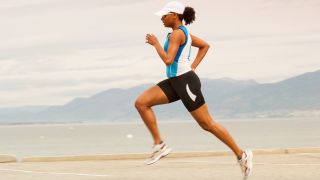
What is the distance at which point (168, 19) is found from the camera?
10.2 meters

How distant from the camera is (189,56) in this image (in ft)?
33.7

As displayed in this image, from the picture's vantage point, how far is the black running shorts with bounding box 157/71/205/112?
996 centimetres

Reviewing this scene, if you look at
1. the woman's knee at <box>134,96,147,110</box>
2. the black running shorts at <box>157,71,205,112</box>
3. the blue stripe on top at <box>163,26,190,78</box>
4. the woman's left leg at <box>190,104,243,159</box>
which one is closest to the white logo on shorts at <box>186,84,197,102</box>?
the black running shorts at <box>157,71,205,112</box>

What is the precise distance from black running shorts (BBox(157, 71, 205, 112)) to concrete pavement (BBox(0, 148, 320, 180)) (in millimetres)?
1208

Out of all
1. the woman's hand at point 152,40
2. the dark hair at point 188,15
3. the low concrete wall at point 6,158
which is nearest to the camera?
the woman's hand at point 152,40

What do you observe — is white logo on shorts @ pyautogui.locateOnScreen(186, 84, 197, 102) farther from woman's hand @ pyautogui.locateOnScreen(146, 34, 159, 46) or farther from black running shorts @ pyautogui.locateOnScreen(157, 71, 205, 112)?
woman's hand @ pyautogui.locateOnScreen(146, 34, 159, 46)

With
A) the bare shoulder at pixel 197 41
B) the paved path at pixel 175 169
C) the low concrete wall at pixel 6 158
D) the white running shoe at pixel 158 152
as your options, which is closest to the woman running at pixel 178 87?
the white running shoe at pixel 158 152

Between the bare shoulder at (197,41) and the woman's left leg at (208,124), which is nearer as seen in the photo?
the woman's left leg at (208,124)

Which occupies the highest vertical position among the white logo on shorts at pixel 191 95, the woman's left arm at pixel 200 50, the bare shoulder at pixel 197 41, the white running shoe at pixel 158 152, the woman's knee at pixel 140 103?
the bare shoulder at pixel 197 41

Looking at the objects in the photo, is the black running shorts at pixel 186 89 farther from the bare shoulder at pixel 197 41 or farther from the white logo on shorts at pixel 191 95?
the bare shoulder at pixel 197 41

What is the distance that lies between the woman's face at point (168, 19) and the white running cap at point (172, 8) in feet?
0.19

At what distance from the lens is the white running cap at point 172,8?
10158mm

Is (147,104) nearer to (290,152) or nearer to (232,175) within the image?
(232,175)

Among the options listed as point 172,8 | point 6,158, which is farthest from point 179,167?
point 6,158
